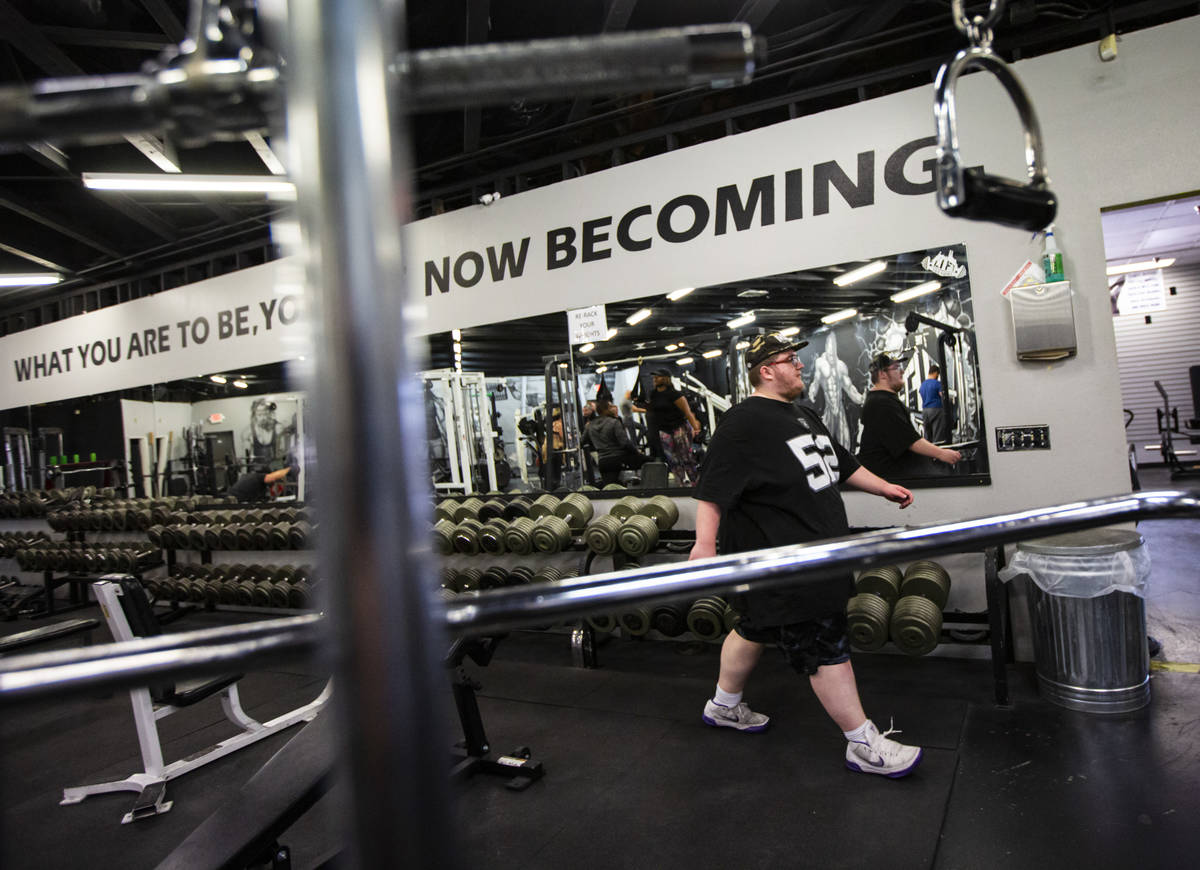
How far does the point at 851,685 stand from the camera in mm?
2385

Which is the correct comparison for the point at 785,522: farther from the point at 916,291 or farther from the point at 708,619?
the point at 916,291

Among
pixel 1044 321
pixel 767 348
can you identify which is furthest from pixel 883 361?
pixel 767 348

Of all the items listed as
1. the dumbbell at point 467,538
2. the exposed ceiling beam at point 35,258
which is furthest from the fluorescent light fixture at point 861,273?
the exposed ceiling beam at point 35,258

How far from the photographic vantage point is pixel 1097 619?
2.64 metres

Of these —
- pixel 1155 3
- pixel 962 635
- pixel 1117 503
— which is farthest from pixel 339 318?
pixel 1155 3

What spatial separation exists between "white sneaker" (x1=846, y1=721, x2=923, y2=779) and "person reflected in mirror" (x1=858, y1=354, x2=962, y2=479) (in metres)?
1.48

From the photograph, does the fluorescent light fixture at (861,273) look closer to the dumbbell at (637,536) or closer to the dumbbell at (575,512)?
the dumbbell at (637,536)

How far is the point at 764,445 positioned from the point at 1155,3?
2896 mm

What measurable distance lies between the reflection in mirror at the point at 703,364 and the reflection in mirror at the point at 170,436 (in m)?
1.51

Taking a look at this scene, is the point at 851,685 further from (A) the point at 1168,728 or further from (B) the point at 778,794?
(A) the point at 1168,728

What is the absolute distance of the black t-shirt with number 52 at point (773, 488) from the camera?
239 centimetres

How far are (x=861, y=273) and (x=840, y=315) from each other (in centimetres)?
24

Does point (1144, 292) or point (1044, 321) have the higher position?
point (1144, 292)

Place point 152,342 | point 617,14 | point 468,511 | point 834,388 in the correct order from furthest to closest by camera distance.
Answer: point 152,342
point 468,511
point 834,388
point 617,14
